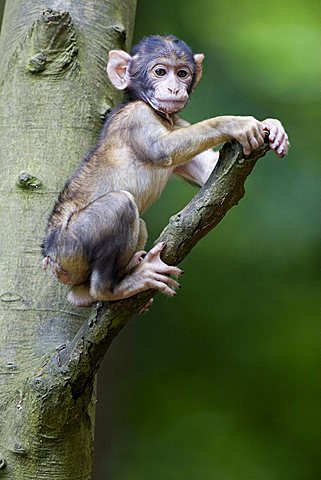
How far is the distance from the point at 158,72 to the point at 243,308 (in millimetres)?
1562

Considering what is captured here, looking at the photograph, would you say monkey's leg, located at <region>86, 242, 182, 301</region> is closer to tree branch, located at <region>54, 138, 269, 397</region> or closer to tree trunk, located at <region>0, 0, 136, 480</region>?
tree branch, located at <region>54, 138, 269, 397</region>

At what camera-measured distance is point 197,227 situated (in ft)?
6.42

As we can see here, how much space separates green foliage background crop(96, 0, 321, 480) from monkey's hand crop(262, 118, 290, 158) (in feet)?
5.31

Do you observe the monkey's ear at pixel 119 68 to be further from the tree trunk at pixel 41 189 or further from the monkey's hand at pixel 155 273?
the monkey's hand at pixel 155 273

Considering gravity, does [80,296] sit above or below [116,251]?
below

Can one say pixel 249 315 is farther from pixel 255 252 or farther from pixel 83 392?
pixel 83 392

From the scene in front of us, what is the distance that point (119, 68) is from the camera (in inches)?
101

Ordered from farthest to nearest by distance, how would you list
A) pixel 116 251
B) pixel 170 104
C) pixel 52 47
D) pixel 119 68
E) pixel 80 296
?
pixel 52 47
pixel 119 68
pixel 170 104
pixel 80 296
pixel 116 251

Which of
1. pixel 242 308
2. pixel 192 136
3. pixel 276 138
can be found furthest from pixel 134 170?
pixel 242 308

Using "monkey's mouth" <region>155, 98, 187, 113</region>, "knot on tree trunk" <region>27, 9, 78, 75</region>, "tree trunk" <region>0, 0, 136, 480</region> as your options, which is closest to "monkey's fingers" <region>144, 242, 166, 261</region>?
"tree trunk" <region>0, 0, 136, 480</region>

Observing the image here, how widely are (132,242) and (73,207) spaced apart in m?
0.24

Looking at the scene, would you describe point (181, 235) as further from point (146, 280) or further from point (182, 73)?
point (182, 73)

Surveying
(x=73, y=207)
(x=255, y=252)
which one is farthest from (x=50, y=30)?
(x=255, y=252)

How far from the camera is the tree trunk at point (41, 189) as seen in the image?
7.54 feet
